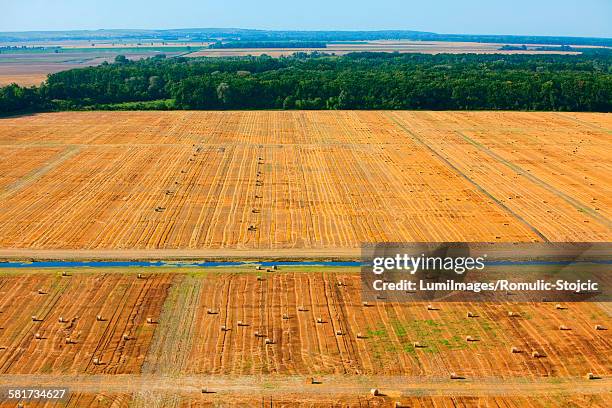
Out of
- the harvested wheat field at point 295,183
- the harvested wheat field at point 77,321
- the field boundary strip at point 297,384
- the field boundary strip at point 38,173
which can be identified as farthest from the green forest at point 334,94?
the field boundary strip at point 297,384

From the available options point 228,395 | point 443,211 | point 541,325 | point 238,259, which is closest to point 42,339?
point 228,395

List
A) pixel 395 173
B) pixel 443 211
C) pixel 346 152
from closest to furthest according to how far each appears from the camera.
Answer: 1. pixel 443 211
2. pixel 395 173
3. pixel 346 152

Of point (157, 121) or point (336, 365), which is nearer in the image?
point (336, 365)

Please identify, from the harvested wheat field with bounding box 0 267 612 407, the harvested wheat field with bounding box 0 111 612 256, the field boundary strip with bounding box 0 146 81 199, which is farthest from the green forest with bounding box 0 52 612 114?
the harvested wheat field with bounding box 0 267 612 407

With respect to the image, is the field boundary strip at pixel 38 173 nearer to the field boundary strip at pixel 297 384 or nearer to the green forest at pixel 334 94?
the field boundary strip at pixel 297 384

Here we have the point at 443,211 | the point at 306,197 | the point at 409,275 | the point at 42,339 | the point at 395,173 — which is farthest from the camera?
the point at 395,173

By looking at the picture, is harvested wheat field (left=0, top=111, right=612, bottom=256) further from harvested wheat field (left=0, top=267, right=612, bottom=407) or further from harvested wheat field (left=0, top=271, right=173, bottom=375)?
harvested wheat field (left=0, top=267, right=612, bottom=407)

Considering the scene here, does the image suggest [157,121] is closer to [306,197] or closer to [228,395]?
[306,197]
